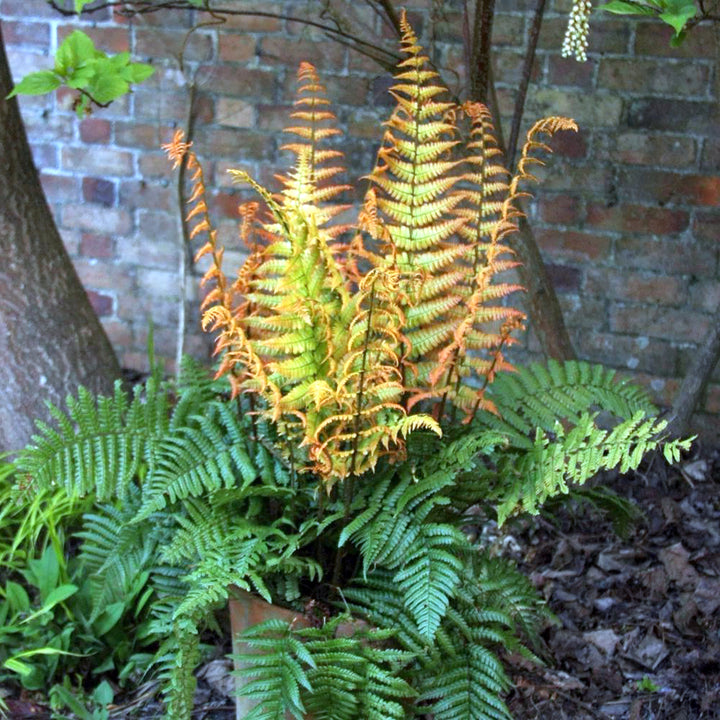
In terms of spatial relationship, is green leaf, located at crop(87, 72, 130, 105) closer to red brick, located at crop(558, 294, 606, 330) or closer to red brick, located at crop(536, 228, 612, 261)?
red brick, located at crop(536, 228, 612, 261)

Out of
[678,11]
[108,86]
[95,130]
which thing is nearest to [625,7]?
[678,11]

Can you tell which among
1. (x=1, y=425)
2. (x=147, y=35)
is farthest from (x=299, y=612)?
(x=147, y=35)

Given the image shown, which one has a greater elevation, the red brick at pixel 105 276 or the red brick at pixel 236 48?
the red brick at pixel 236 48

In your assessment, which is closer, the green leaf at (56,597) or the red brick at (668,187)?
the green leaf at (56,597)

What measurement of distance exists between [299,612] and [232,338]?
0.47 m

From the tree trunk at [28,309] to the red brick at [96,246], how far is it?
0.75 metres

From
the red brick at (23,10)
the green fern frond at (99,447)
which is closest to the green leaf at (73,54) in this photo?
the green fern frond at (99,447)

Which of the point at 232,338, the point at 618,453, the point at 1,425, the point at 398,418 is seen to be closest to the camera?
the point at 618,453

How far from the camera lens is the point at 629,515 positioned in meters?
1.89

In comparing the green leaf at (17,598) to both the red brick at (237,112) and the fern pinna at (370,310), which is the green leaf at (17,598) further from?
the red brick at (237,112)

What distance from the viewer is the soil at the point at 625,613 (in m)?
1.93

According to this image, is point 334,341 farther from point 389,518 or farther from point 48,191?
point 48,191

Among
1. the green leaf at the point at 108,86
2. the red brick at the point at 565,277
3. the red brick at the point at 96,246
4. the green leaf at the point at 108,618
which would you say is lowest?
the green leaf at the point at 108,618

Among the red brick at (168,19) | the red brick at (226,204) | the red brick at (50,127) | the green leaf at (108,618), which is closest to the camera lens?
the green leaf at (108,618)
